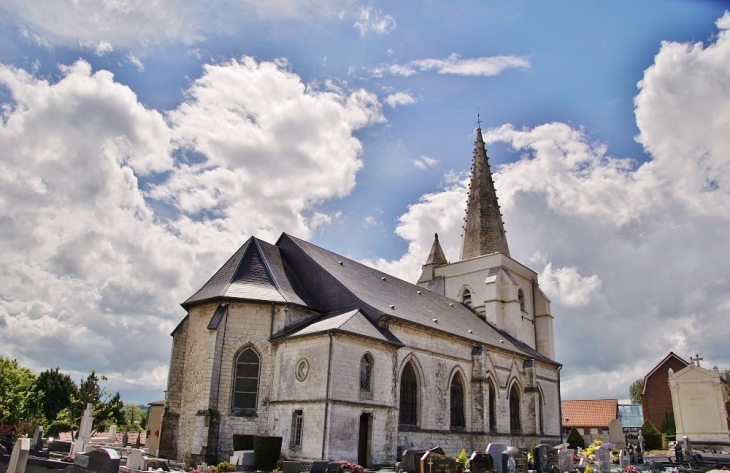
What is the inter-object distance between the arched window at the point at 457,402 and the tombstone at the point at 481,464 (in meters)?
10.5

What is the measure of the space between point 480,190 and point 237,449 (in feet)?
93.1

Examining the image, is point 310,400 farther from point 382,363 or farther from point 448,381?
point 448,381

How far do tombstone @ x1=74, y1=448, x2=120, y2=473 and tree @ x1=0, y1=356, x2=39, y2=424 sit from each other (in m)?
35.9

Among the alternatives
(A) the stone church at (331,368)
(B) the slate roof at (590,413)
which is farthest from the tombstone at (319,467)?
(B) the slate roof at (590,413)

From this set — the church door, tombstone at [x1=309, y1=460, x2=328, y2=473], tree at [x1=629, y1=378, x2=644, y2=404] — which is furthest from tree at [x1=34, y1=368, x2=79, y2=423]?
tree at [x1=629, y1=378, x2=644, y2=404]

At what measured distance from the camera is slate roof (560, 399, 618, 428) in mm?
50781

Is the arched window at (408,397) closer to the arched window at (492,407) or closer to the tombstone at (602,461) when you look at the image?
the arched window at (492,407)

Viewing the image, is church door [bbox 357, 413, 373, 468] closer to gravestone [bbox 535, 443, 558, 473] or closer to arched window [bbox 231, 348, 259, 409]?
arched window [bbox 231, 348, 259, 409]

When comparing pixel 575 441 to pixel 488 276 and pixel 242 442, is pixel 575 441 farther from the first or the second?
pixel 242 442

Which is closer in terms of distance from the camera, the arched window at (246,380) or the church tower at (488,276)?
the arched window at (246,380)

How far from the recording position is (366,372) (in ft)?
68.4

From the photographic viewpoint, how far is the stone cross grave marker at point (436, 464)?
14344 mm

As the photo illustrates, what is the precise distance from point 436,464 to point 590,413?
43.5 m

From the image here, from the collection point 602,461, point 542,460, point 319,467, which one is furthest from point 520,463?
point 319,467
